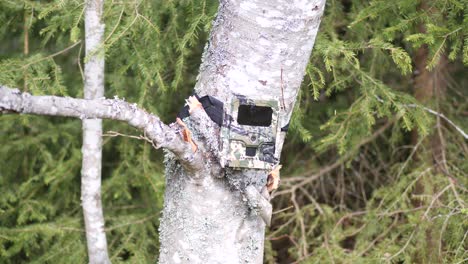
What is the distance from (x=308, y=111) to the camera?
10.7ft

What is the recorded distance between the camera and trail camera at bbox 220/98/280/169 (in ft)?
5.41

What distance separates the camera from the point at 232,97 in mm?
1679

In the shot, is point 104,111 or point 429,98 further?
point 429,98

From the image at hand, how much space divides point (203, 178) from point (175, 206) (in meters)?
0.17

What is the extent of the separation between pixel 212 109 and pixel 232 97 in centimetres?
7

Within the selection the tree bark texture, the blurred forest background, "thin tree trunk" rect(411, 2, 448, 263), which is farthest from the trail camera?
"thin tree trunk" rect(411, 2, 448, 263)

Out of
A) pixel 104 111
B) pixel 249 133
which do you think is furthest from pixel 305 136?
Result: pixel 104 111

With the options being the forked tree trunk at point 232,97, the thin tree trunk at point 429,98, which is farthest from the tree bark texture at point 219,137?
the thin tree trunk at point 429,98

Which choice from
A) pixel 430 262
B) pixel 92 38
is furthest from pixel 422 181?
pixel 92 38

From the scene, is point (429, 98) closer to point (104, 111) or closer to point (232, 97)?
point (232, 97)

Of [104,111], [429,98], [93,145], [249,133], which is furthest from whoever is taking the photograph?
[429,98]

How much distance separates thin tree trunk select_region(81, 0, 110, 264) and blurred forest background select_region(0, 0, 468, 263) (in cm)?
6

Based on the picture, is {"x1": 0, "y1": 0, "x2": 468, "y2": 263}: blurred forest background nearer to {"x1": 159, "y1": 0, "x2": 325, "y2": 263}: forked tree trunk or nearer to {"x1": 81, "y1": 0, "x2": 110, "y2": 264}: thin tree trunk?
{"x1": 81, "y1": 0, "x2": 110, "y2": 264}: thin tree trunk

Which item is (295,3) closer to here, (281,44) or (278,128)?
(281,44)
